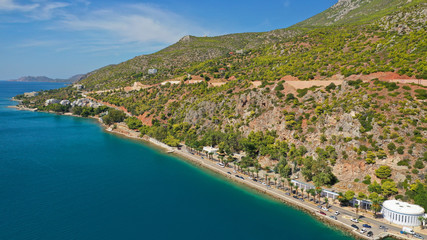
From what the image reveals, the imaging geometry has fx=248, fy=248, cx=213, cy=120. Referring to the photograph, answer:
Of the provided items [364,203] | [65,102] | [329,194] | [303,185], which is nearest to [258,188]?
[303,185]

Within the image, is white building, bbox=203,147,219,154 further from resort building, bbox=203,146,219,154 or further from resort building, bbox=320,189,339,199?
resort building, bbox=320,189,339,199

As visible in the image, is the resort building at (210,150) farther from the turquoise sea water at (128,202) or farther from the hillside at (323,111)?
the turquoise sea water at (128,202)

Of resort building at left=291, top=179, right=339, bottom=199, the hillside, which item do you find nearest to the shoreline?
the hillside

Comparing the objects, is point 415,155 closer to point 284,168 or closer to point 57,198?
point 284,168

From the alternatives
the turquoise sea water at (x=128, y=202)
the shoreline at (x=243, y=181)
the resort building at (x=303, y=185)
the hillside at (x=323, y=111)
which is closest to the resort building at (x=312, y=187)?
the resort building at (x=303, y=185)

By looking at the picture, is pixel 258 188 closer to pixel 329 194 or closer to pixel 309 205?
pixel 309 205

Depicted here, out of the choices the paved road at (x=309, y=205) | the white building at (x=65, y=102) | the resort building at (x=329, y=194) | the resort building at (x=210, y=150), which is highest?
the white building at (x=65, y=102)

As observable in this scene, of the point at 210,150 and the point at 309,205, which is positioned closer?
the point at 309,205
